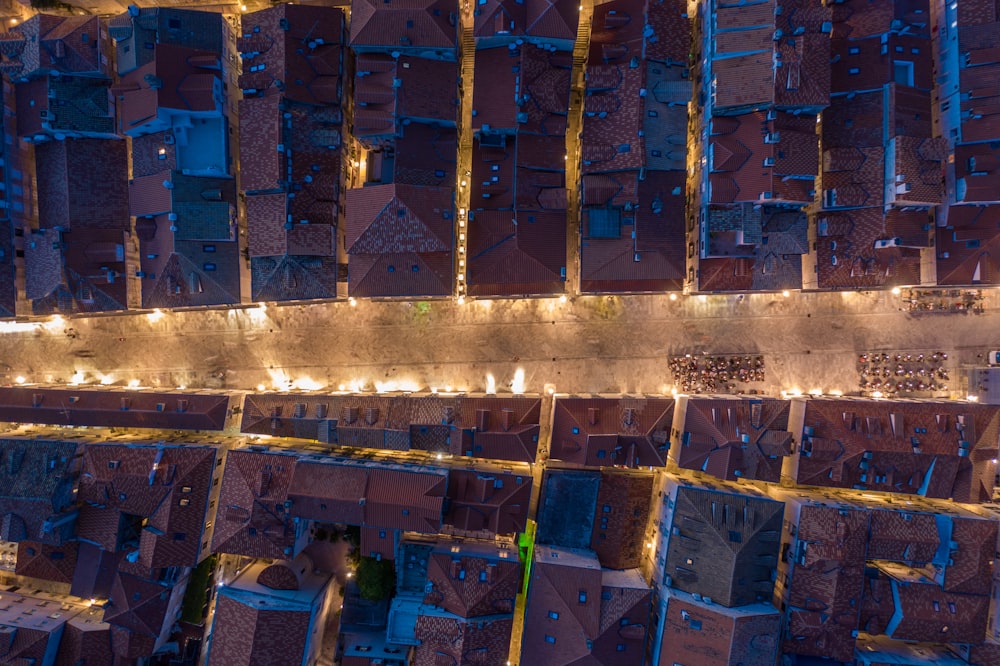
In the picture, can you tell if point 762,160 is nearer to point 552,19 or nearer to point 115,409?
point 552,19

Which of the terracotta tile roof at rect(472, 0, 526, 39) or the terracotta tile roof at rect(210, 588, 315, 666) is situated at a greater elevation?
the terracotta tile roof at rect(472, 0, 526, 39)

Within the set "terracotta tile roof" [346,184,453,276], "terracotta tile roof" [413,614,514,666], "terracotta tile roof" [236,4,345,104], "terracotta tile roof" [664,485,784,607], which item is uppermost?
"terracotta tile roof" [236,4,345,104]

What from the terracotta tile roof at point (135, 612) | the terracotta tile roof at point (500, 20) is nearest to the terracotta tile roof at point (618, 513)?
the terracotta tile roof at point (500, 20)

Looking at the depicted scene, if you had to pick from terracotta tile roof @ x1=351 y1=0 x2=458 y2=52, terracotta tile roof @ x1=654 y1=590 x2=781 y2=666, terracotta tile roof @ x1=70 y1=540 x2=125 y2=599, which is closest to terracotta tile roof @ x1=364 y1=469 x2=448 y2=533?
terracotta tile roof @ x1=654 y1=590 x2=781 y2=666

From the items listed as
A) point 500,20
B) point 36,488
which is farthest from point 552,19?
point 36,488

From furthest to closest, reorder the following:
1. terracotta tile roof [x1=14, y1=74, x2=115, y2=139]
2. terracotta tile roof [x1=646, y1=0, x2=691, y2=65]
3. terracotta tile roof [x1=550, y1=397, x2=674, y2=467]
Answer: terracotta tile roof [x1=14, y1=74, x2=115, y2=139]
terracotta tile roof [x1=646, y1=0, x2=691, y2=65]
terracotta tile roof [x1=550, y1=397, x2=674, y2=467]

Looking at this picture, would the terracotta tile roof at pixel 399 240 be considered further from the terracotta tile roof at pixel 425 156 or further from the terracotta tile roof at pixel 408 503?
the terracotta tile roof at pixel 408 503

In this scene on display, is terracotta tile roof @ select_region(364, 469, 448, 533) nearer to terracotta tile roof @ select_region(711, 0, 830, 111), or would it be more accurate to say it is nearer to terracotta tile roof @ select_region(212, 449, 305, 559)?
terracotta tile roof @ select_region(212, 449, 305, 559)
